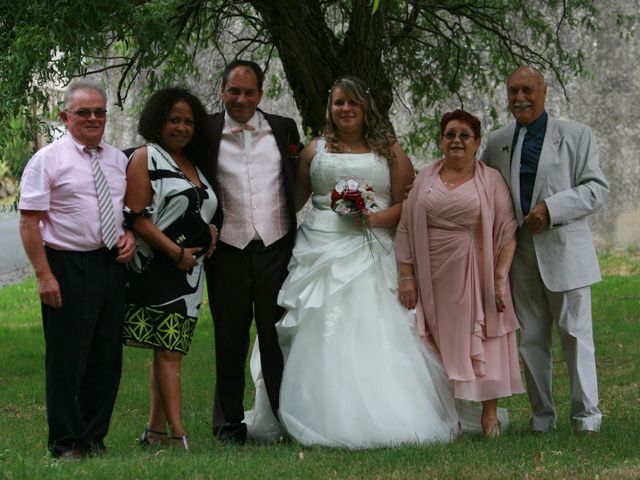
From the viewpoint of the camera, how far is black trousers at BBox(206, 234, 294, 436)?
6938 millimetres

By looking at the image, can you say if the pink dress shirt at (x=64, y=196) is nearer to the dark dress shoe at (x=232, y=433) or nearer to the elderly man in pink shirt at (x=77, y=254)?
the elderly man in pink shirt at (x=77, y=254)

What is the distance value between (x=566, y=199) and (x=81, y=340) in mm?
2901

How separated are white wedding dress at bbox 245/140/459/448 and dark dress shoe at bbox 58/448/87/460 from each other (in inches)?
51.2

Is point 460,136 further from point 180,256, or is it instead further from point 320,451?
point 320,451

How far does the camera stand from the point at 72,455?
20.1ft

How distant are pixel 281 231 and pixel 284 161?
1.42 feet

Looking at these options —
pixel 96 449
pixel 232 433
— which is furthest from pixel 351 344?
pixel 96 449

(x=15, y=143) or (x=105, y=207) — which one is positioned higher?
(x=15, y=143)

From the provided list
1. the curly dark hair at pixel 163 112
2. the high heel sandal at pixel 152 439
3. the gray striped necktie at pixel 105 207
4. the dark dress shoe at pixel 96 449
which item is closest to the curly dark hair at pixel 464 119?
the curly dark hair at pixel 163 112

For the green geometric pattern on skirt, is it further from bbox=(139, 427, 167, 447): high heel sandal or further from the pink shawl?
the pink shawl

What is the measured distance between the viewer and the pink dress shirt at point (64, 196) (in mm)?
5973

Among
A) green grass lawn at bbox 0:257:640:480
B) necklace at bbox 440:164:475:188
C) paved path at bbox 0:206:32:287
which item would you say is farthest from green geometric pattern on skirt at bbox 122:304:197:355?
paved path at bbox 0:206:32:287

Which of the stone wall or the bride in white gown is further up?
the stone wall

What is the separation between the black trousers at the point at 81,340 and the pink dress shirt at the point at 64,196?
8 cm
